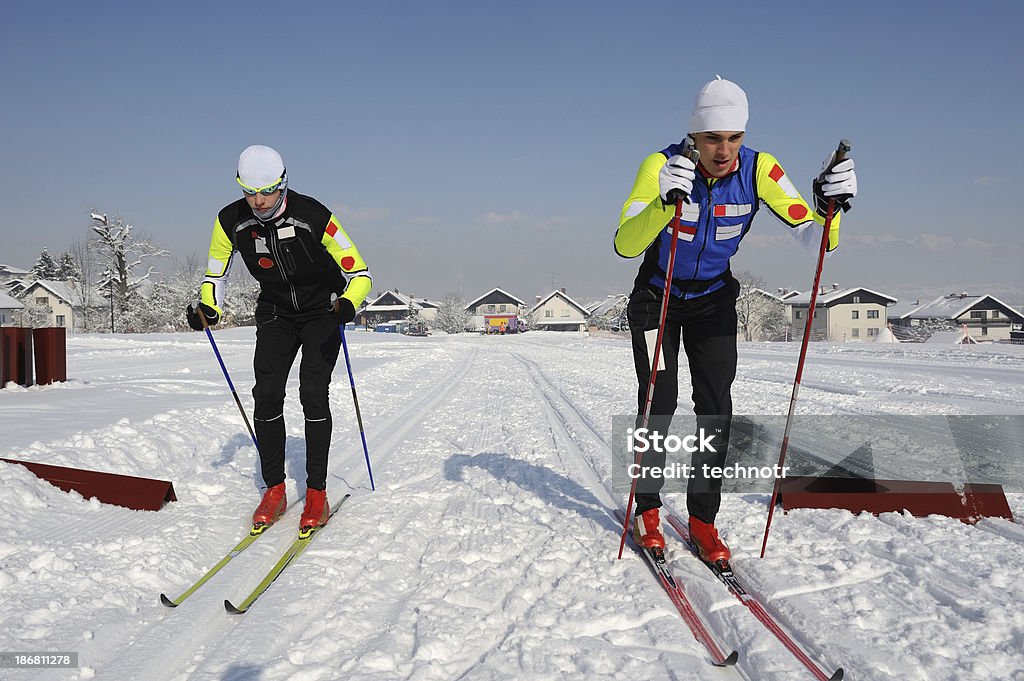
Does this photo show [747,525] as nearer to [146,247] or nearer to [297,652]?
[297,652]

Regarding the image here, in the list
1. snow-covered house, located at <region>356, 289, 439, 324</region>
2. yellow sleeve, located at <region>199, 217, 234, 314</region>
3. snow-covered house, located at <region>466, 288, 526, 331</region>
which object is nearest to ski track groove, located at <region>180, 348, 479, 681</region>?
yellow sleeve, located at <region>199, 217, 234, 314</region>

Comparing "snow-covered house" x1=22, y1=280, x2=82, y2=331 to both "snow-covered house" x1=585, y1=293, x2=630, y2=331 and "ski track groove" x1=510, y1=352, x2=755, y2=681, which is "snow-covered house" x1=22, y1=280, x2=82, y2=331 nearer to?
"snow-covered house" x1=585, y1=293, x2=630, y2=331

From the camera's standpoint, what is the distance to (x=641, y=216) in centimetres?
302

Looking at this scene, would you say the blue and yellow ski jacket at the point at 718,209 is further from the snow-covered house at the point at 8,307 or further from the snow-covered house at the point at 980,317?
the snow-covered house at the point at 980,317

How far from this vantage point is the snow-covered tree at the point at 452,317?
299 ft

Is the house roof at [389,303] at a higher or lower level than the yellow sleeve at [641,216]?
higher

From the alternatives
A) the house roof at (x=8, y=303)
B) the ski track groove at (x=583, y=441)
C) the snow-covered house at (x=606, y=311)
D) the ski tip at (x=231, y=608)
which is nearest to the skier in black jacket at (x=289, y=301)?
the ski tip at (x=231, y=608)

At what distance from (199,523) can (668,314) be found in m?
2.96

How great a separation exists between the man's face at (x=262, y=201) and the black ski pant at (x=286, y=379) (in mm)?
707

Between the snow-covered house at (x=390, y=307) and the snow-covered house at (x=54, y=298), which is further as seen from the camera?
the snow-covered house at (x=390, y=307)

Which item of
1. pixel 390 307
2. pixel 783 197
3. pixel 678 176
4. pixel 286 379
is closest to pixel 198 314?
pixel 286 379

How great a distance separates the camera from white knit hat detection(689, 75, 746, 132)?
2963mm

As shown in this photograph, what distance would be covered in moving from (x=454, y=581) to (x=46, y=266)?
101m

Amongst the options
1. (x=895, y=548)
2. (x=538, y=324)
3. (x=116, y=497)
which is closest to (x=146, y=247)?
(x=116, y=497)
